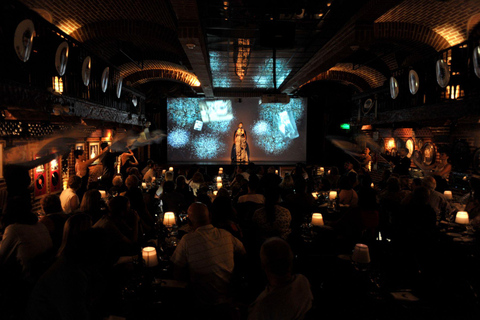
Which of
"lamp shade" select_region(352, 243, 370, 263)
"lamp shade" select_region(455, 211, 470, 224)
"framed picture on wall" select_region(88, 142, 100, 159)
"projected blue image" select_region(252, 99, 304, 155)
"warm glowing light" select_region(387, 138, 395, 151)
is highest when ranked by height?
"projected blue image" select_region(252, 99, 304, 155)

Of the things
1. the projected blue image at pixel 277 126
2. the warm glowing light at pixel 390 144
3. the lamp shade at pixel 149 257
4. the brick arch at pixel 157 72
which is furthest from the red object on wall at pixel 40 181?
the warm glowing light at pixel 390 144

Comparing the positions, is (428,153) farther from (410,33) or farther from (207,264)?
(207,264)

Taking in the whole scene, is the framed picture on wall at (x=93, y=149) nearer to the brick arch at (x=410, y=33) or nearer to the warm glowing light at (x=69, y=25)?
the warm glowing light at (x=69, y=25)

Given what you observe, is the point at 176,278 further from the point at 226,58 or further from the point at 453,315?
A: the point at 226,58

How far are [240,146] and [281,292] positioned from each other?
1492 cm

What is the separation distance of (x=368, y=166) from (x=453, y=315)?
1271 centimetres

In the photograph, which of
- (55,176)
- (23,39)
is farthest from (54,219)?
(55,176)

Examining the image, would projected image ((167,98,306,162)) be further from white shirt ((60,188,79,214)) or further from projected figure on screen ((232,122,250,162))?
white shirt ((60,188,79,214))

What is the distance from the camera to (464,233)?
5012 mm

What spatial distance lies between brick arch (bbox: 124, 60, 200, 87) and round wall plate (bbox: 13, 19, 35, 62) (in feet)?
28.0

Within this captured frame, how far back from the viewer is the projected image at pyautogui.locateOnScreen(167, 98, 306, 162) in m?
16.9

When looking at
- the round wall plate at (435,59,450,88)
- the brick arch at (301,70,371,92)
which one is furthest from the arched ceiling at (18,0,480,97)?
the brick arch at (301,70,371,92)

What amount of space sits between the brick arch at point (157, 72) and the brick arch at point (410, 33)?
8100 millimetres

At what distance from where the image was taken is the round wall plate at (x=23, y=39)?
192 inches
